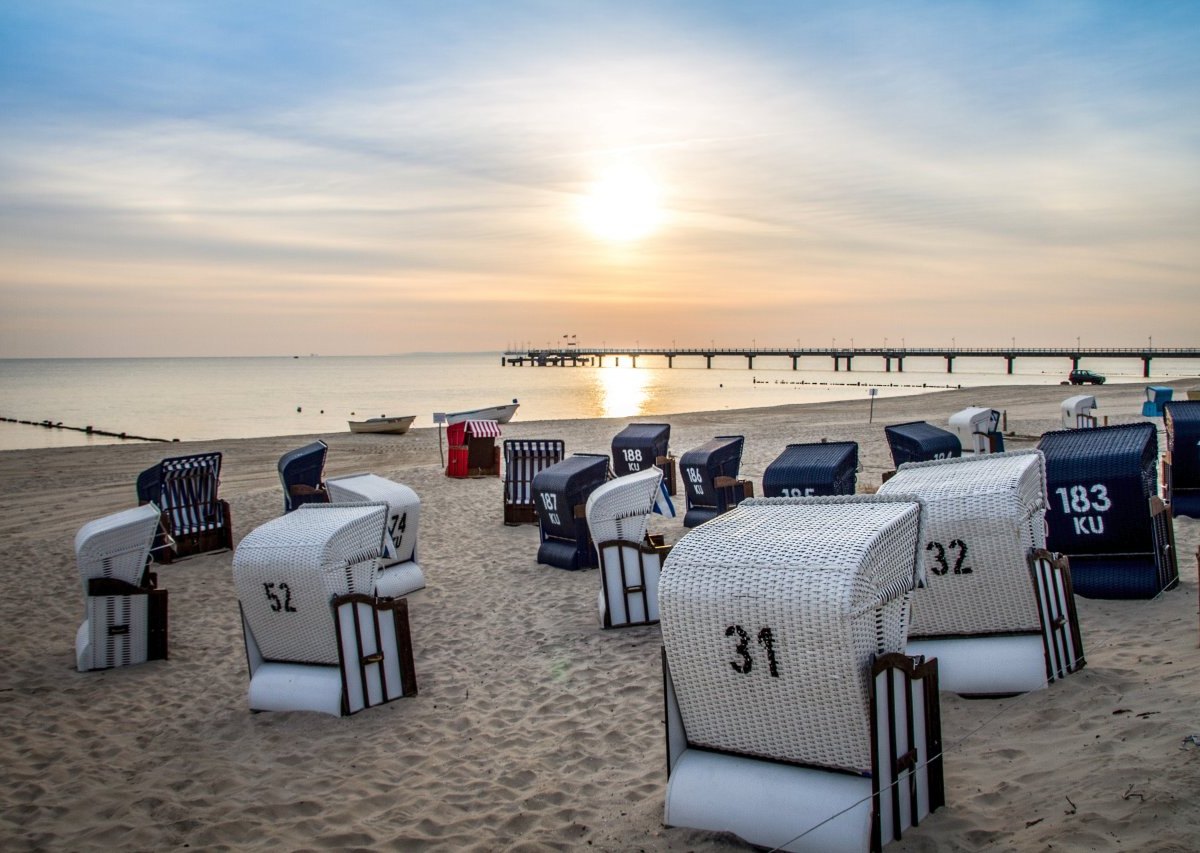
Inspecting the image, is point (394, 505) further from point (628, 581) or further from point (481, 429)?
point (481, 429)

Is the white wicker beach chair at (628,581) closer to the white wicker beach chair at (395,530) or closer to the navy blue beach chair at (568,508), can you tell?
the navy blue beach chair at (568,508)

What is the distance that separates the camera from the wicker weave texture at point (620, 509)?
27.3 feet

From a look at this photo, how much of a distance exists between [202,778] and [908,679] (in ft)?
13.6

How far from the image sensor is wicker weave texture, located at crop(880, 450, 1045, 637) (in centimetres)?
542

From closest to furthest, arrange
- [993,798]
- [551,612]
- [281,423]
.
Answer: [993,798] < [551,612] < [281,423]

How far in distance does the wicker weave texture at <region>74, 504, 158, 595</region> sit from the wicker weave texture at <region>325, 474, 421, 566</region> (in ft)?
6.75

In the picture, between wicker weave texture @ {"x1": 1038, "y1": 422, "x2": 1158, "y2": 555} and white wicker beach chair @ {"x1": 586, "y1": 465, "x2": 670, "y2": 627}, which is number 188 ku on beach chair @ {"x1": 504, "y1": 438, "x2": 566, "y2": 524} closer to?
white wicker beach chair @ {"x1": 586, "y1": 465, "x2": 670, "y2": 627}

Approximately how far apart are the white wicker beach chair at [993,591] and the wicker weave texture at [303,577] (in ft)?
12.5

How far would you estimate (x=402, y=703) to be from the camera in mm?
6426

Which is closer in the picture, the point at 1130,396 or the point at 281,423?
the point at 1130,396

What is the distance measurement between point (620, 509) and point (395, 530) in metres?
2.60

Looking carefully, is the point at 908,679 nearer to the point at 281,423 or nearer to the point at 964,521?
the point at 964,521

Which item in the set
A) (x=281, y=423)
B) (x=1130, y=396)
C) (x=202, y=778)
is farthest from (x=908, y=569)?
(x=281, y=423)

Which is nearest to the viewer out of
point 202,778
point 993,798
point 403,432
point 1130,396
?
point 993,798
